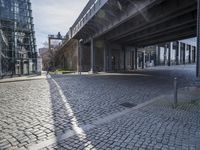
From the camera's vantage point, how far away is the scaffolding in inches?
792

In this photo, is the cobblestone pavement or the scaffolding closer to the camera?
Result: the cobblestone pavement

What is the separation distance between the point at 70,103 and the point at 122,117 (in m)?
2.51

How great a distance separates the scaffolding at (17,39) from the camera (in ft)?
66.0

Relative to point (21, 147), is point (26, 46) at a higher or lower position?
higher

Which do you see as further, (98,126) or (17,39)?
(17,39)

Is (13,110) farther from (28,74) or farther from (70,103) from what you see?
(28,74)

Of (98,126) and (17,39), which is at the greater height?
(17,39)

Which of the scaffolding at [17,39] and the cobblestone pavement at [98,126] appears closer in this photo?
the cobblestone pavement at [98,126]

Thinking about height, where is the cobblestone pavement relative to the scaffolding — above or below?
below

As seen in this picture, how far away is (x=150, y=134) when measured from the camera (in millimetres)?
4035

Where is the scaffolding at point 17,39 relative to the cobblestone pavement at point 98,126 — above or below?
above

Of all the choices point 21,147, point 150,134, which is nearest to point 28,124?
point 21,147

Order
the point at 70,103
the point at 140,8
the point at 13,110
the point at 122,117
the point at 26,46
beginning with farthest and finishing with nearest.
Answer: the point at 26,46 → the point at 140,8 → the point at 70,103 → the point at 13,110 → the point at 122,117

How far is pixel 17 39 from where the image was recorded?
21.8 meters
